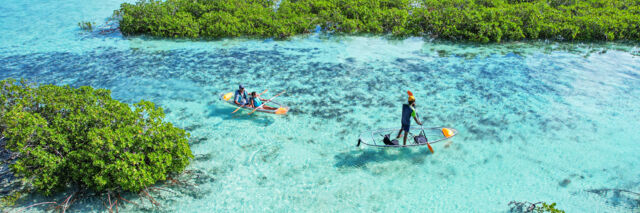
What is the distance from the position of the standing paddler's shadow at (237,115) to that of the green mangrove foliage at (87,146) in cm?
377

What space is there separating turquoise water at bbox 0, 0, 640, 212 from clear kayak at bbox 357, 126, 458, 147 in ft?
1.38

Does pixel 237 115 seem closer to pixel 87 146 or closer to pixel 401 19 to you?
pixel 87 146

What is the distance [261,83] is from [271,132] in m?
5.08

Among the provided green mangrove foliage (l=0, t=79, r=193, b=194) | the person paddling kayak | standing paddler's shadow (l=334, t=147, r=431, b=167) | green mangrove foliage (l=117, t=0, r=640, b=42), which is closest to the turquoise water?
standing paddler's shadow (l=334, t=147, r=431, b=167)

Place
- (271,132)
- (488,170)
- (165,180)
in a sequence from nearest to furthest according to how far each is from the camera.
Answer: (165,180)
(488,170)
(271,132)

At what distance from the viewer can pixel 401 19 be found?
25.2 metres

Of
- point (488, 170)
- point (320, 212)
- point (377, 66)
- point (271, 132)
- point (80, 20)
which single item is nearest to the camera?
point (320, 212)

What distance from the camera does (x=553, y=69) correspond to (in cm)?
1833

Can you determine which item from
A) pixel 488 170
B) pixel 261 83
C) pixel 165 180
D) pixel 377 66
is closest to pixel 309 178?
pixel 165 180

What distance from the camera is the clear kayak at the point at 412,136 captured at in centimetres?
1133

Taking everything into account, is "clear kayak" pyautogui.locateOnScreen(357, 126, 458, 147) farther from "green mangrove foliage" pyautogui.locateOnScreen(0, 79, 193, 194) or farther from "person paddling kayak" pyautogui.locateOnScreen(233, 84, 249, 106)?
"green mangrove foliage" pyautogui.locateOnScreen(0, 79, 193, 194)

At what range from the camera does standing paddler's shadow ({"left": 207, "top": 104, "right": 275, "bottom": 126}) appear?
13.9 meters

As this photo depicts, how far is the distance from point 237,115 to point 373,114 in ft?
18.4

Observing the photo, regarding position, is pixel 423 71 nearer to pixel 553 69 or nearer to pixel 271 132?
pixel 553 69
